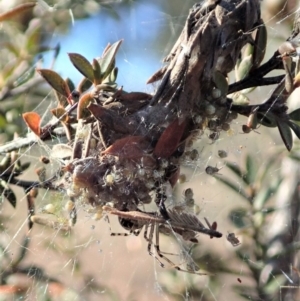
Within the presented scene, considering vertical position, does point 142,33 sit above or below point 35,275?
above

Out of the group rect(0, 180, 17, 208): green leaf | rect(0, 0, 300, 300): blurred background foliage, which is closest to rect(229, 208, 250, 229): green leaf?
rect(0, 0, 300, 300): blurred background foliage

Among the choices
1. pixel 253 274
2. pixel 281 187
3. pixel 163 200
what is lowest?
A: pixel 253 274

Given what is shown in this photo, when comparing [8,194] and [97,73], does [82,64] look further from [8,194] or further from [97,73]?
[8,194]

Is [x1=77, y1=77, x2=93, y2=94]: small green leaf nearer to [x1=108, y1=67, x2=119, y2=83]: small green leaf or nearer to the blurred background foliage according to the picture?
[x1=108, y1=67, x2=119, y2=83]: small green leaf

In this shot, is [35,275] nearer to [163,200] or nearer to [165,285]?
[165,285]

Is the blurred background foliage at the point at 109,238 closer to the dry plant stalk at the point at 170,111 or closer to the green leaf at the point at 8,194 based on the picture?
the green leaf at the point at 8,194

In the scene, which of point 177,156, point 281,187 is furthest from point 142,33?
point 177,156

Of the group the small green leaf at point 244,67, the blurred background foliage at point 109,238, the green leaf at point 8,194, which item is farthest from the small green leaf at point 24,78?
the small green leaf at point 244,67

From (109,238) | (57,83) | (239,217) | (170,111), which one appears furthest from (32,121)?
(239,217)
